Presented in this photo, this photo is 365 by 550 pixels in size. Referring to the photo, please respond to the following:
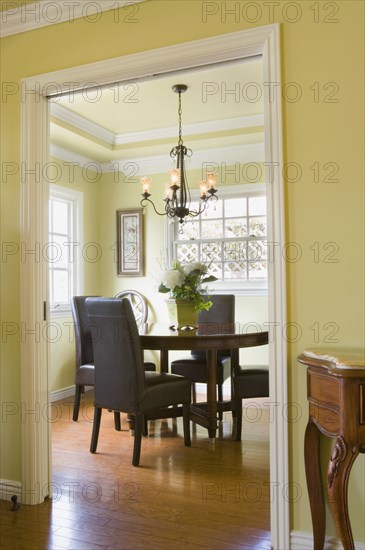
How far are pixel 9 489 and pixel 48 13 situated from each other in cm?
259

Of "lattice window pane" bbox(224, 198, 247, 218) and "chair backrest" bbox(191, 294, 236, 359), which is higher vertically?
"lattice window pane" bbox(224, 198, 247, 218)

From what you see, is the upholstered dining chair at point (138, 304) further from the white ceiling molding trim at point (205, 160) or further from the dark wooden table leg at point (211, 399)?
the dark wooden table leg at point (211, 399)

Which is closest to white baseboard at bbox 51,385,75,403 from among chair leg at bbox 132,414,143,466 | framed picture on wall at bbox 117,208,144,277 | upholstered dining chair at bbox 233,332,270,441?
framed picture on wall at bbox 117,208,144,277

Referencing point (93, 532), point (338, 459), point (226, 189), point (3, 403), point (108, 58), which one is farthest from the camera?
point (226, 189)

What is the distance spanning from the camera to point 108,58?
2.44 m

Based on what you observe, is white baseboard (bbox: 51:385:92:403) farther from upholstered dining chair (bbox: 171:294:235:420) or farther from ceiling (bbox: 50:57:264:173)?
ceiling (bbox: 50:57:264:173)

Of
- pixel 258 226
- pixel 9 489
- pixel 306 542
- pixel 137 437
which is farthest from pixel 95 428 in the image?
pixel 258 226

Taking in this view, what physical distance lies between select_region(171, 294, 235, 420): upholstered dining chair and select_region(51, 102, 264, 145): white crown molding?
1708 mm

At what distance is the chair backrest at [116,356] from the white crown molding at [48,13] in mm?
1632

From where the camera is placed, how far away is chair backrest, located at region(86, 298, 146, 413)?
10.0 ft

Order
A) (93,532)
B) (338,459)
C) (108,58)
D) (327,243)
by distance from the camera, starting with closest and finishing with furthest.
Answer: (338,459)
(327,243)
(93,532)
(108,58)

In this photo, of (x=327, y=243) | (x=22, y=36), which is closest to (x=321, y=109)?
(x=327, y=243)

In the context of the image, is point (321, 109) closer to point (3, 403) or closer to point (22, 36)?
point (22, 36)

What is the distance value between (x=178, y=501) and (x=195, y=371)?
1518mm
